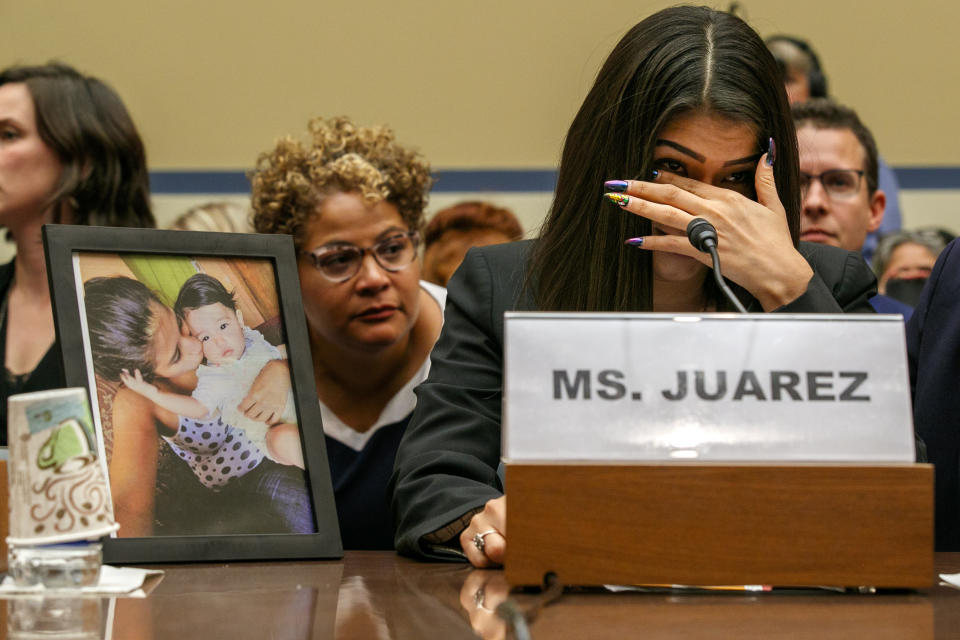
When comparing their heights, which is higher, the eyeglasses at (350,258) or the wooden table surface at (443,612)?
the eyeglasses at (350,258)

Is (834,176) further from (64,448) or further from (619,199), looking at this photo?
(64,448)

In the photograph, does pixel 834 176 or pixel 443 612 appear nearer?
pixel 443 612

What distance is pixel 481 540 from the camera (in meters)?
1.15

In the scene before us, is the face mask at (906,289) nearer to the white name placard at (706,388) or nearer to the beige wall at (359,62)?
the beige wall at (359,62)

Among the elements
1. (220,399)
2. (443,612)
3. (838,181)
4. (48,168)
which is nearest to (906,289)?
(838,181)

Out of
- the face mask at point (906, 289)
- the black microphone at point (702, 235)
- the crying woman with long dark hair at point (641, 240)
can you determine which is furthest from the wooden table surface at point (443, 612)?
the face mask at point (906, 289)

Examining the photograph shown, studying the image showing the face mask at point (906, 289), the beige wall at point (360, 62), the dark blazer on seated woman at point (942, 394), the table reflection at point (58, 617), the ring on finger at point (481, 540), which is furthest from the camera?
the beige wall at point (360, 62)

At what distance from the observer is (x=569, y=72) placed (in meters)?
3.97

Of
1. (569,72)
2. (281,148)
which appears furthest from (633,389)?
(569,72)

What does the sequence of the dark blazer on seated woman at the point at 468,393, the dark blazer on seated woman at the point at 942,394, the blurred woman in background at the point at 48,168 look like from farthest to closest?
the blurred woman in background at the point at 48,168
the dark blazer on seated woman at the point at 942,394
the dark blazer on seated woman at the point at 468,393

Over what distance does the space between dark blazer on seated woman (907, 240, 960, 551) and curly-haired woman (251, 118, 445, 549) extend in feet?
3.03

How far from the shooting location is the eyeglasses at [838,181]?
8.62 feet

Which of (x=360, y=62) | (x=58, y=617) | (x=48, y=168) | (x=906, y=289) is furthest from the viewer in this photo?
(x=360, y=62)

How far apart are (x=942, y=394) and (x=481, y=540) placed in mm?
693
